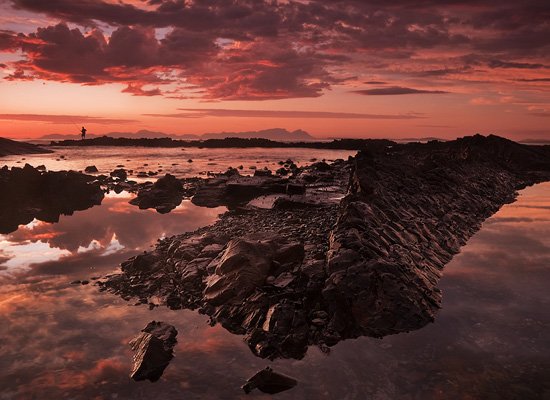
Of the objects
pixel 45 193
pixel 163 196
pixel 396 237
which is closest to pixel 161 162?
pixel 45 193

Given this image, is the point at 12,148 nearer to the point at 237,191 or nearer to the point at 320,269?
the point at 237,191

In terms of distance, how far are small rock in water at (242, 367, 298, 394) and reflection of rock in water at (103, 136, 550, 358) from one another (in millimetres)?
1098

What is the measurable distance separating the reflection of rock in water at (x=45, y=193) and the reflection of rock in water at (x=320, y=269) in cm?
1596

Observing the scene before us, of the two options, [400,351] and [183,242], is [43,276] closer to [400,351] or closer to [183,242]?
[183,242]

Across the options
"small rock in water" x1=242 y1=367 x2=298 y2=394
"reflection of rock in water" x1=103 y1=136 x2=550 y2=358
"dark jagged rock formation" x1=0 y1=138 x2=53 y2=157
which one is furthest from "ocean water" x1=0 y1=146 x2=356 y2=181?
"small rock in water" x1=242 y1=367 x2=298 y2=394

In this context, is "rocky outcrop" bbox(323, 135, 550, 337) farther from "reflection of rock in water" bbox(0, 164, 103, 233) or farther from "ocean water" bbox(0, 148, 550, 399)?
"reflection of rock in water" bbox(0, 164, 103, 233)

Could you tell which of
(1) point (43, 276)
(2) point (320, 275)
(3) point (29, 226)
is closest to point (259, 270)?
(2) point (320, 275)

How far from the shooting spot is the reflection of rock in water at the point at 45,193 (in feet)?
96.5

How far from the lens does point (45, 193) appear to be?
34.9 metres

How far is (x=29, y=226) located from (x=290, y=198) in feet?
49.4

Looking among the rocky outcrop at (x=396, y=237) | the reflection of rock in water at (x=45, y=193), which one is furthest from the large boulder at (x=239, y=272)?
the reflection of rock in water at (x=45, y=193)

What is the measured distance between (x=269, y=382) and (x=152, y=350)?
2772 millimetres

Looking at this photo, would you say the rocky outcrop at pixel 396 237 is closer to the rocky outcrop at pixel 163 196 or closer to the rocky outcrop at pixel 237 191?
the rocky outcrop at pixel 237 191

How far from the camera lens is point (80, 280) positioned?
14391 mm
